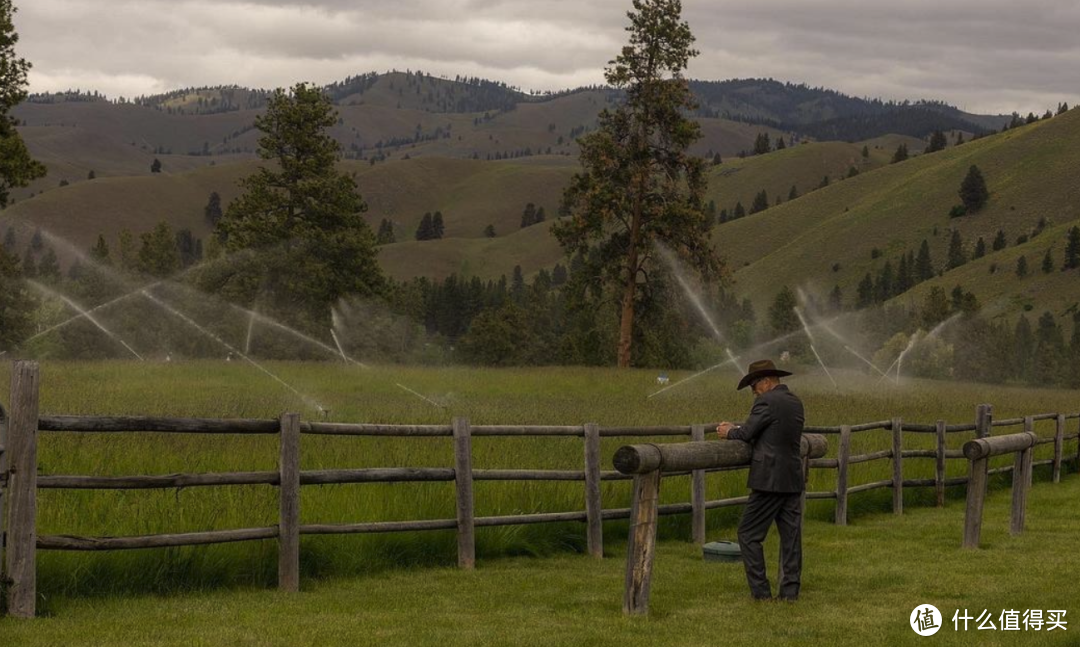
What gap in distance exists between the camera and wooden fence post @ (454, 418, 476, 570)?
43.9 feet

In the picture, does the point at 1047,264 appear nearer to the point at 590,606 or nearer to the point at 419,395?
the point at 419,395

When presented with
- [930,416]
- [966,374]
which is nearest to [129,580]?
[930,416]

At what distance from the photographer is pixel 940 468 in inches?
882

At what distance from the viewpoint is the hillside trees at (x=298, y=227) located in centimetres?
6103

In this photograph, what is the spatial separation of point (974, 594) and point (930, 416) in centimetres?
2262

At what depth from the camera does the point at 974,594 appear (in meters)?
12.1

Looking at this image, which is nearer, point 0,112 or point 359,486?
point 359,486

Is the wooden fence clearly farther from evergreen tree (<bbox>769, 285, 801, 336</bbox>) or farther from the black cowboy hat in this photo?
evergreen tree (<bbox>769, 285, 801, 336</bbox>)

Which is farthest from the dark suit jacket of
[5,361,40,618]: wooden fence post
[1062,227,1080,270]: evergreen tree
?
[1062,227,1080,270]: evergreen tree

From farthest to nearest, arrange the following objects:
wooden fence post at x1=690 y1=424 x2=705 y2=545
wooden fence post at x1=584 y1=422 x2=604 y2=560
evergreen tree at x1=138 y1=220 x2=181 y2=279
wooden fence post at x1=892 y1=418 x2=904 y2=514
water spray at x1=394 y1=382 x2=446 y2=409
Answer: evergreen tree at x1=138 y1=220 x2=181 y2=279 → water spray at x1=394 y1=382 x2=446 y2=409 → wooden fence post at x1=892 y1=418 x2=904 y2=514 → wooden fence post at x1=690 y1=424 x2=705 y2=545 → wooden fence post at x1=584 y1=422 x2=604 y2=560

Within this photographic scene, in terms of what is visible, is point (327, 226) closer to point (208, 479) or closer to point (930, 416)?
point (930, 416)

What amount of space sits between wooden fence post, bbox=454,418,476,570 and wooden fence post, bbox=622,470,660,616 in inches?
118

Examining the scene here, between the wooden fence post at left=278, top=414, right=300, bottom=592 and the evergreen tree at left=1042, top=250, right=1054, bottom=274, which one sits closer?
the wooden fence post at left=278, top=414, right=300, bottom=592

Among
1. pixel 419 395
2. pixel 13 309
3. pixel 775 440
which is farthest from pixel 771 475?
pixel 13 309
